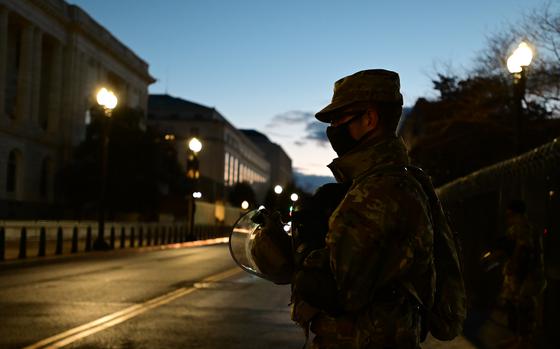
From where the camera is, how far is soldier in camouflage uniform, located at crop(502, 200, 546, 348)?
770cm

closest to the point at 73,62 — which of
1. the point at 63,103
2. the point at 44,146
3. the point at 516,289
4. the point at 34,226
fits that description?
the point at 63,103

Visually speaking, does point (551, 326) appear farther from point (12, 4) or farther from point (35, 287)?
point (12, 4)

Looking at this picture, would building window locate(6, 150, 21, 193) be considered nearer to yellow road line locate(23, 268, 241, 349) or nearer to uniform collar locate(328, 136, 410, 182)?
yellow road line locate(23, 268, 241, 349)

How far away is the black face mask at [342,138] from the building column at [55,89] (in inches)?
2665

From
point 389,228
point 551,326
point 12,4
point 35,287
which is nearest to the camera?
point 389,228

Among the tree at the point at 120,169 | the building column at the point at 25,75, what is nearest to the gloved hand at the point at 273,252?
the tree at the point at 120,169

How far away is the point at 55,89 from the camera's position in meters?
68.5

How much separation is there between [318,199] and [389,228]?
38 centimetres

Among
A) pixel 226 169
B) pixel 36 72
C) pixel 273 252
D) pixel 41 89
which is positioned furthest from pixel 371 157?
pixel 226 169

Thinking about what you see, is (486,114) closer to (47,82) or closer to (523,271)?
(523,271)

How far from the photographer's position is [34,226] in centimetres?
3641

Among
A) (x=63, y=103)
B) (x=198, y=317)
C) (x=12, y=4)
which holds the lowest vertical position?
(x=198, y=317)

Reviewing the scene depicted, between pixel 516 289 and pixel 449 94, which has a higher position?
pixel 449 94

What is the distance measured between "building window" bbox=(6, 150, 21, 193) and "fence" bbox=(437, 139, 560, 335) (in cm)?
4889
